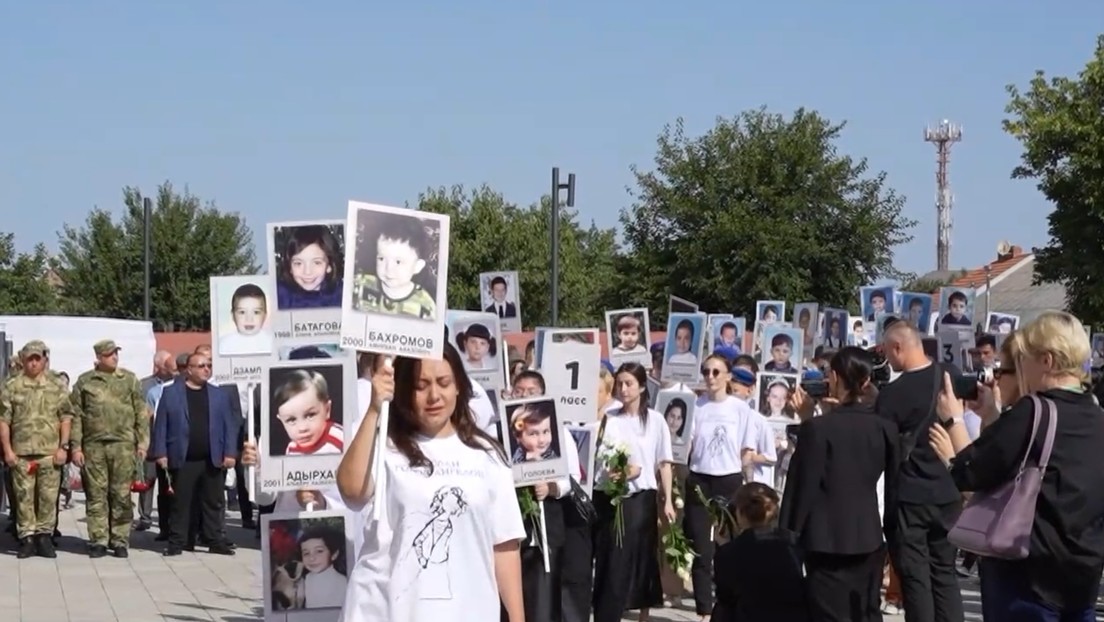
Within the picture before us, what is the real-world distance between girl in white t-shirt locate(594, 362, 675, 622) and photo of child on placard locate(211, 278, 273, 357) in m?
2.30

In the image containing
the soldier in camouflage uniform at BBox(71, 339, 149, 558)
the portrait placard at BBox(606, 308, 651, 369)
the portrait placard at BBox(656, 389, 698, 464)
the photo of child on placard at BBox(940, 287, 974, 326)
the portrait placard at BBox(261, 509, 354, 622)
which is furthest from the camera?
the photo of child on placard at BBox(940, 287, 974, 326)

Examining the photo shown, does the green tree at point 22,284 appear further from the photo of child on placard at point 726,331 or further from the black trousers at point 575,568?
the black trousers at point 575,568

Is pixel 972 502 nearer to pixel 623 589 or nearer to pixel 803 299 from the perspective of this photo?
pixel 623 589

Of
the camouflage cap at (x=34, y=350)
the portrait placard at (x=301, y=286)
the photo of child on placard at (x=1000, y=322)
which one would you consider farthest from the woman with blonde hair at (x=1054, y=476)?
the photo of child on placard at (x=1000, y=322)

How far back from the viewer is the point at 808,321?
22.2 m

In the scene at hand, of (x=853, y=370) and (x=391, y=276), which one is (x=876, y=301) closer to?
(x=853, y=370)

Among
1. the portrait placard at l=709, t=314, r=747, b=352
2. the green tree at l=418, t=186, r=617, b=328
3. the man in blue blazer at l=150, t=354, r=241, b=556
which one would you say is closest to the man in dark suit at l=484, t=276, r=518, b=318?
Result: the man in blue blazer at l=150, t=354, r=241, b=556

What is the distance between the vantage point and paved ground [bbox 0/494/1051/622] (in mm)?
12648

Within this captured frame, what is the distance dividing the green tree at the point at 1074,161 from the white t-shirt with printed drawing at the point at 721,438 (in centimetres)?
1787

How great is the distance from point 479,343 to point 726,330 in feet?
25.7

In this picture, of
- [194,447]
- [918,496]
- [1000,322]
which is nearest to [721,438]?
[918,496]

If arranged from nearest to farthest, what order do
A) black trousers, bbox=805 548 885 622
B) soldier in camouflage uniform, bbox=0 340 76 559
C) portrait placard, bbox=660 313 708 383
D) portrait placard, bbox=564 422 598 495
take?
black trousers, bbox=805 548 885 622 < portrait placard, bbox=564 422 598 495 < soldier in camouflage uniform, bbox=0 340 76 559 < portrait placard, bbox=660 313 708 383

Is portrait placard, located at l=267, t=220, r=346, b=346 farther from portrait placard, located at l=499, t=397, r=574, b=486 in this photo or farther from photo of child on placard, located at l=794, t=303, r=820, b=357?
photo of child on placard, located at l=794, t=303, r=820, b=357

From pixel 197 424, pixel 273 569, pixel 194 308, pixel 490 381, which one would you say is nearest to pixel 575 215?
pixel 194 308
